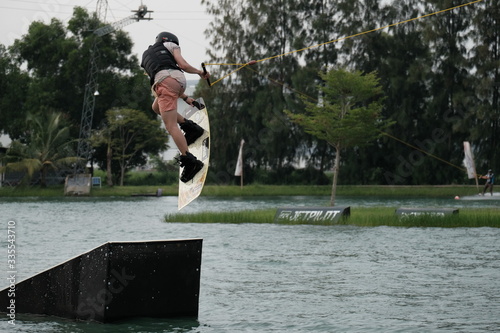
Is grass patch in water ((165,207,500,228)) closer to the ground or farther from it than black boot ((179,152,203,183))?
closer to the ground

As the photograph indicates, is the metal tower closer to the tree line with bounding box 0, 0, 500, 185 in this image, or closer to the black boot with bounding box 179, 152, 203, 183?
the tree line with bounding box 0, 0, 500, 185

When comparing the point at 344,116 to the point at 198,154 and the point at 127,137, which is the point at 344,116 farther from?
the point at 198,154

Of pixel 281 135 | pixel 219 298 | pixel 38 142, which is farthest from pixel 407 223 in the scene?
pixel 38 142

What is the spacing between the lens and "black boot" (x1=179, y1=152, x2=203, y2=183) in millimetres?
11640

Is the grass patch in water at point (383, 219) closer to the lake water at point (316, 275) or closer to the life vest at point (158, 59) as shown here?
the lake water at point (316, 275)

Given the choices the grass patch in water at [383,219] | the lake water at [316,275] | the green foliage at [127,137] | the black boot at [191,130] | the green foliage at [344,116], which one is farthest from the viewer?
the green foliage at [127,137]

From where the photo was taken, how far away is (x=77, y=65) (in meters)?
77.7

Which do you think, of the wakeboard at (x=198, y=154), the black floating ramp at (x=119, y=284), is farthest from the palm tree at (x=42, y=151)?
the wakeboard at (x=198, y=154)

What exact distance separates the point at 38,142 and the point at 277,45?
21724 mm

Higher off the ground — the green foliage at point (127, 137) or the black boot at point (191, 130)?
the green foliage at point (127, 137)

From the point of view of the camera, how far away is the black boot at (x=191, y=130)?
473 inches

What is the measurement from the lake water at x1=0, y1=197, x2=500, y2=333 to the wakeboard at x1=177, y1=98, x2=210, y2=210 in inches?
76.6

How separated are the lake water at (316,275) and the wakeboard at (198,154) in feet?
6.39

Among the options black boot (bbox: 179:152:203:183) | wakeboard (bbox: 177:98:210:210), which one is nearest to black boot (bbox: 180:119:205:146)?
wakeboard (bbox: 177:98:210:210)
